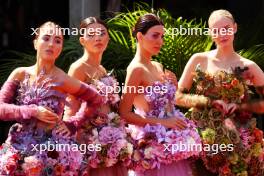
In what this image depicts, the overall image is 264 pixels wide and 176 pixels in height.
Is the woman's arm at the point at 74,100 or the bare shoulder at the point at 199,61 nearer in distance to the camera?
the woman's arm at the point at 74,100

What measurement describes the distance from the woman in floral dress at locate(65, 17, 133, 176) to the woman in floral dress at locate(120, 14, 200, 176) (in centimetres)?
10

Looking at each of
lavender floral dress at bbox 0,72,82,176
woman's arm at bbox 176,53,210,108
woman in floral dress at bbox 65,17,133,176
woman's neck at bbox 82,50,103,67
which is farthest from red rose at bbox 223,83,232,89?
lavender floral dress at bbox 0,72,82,176

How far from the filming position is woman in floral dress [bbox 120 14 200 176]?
4383 millimetres

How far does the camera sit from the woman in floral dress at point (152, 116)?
4383 mm

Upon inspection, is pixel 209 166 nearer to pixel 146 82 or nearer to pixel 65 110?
pixel 146 82

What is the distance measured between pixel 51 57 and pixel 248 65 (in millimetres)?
1505

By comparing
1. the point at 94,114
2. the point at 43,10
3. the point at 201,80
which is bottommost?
the point at 94,114

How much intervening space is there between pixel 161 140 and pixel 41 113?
87 cm

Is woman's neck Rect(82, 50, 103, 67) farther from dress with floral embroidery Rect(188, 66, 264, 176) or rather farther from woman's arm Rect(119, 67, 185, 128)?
dress with floral embroidery Rect(188, 66, 264, 176)

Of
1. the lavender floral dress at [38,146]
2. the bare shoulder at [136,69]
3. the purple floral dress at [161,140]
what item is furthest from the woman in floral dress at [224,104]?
the lavender floral dress at [38,146]

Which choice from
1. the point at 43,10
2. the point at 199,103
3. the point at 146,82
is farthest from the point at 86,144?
the point at 43,10

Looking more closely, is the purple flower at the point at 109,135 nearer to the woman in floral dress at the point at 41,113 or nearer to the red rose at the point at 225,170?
the woman in floral dress at the point at 41,113

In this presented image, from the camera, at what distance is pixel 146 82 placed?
14.5ft

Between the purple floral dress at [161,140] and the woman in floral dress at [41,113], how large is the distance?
1.32 ft
